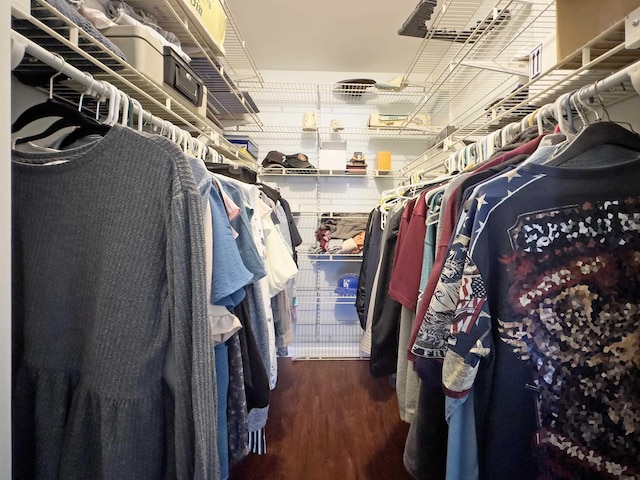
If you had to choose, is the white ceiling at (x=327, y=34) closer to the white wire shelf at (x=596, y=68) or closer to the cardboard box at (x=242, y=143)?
the cardboard box at (x=242, y=143)

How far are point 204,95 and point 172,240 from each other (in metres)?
1.14

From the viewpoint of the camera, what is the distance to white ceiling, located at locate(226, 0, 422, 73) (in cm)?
170

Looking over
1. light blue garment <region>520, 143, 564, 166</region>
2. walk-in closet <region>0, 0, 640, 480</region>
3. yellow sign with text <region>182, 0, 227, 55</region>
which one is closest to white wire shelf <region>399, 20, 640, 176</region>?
walk-in closet <region>0, 0, 640, 480</region>

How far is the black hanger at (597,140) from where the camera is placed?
516 mm

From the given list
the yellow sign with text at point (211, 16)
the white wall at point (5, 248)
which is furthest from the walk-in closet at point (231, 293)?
the yellow sign with text at point (211, 16)

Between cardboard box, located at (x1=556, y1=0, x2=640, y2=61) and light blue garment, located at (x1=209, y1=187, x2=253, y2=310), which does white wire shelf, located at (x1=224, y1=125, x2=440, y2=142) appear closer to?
cardboard box, located at (x1=556, y1=0, x2=640, y2=61)

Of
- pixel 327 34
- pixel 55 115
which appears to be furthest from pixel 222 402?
pixel 327 34

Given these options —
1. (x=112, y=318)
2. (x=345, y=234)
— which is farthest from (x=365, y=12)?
(x=112, y=318)

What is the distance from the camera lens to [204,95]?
50.8 inches

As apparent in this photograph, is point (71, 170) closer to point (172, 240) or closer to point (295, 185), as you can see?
point (172, 240)

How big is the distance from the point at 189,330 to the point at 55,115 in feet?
1.64

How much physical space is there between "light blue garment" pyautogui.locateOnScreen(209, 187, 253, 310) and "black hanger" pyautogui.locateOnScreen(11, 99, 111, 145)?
25cm

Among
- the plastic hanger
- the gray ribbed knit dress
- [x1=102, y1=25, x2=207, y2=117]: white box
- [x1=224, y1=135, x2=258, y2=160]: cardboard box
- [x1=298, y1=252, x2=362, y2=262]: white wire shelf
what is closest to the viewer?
the gray ribbed knit dress

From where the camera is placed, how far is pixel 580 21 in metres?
0.69
